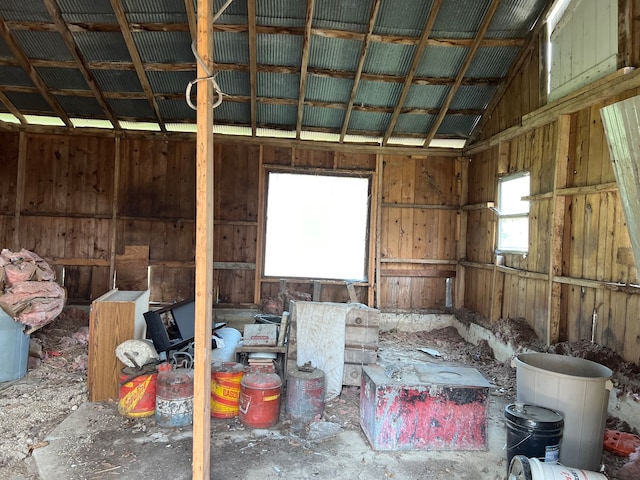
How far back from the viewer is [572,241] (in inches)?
178

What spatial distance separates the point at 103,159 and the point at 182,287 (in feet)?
7.99

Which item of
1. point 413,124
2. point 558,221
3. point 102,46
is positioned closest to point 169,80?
point 102,46

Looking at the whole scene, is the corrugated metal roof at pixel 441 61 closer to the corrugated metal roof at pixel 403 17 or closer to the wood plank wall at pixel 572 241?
the corrugated metal roof at pixel 403 17

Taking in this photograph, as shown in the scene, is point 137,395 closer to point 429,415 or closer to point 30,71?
point 429,415

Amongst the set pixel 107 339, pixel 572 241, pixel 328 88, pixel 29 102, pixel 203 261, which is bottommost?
pixel 107 339

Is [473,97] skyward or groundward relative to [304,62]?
groundward

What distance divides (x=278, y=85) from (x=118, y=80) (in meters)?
2.27

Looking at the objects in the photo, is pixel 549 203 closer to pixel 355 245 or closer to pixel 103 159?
pixel 355 245

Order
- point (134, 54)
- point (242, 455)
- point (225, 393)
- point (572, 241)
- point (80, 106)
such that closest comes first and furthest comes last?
1. point (242, 455)
2. point (225, 393)
3. point (572, 241)
4. point (134, 54)
5. point (80, 106)

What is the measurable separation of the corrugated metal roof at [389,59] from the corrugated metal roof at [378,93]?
0.77 ft

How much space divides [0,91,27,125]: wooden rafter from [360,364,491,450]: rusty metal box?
6576 mm

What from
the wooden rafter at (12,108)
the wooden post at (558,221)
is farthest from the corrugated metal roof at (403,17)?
the wooden rafter at (12,108)

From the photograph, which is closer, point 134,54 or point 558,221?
point 558,221

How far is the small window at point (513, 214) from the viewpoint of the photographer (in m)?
5.44
